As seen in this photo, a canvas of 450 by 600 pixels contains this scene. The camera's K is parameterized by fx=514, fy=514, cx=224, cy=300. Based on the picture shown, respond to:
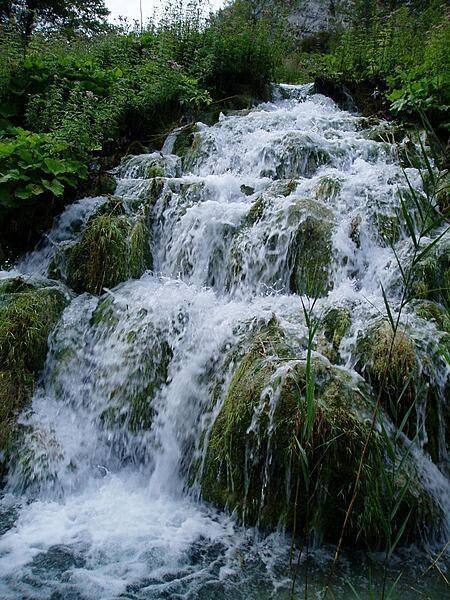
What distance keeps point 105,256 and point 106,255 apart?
0.02m

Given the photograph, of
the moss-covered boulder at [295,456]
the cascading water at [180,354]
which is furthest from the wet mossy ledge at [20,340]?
the moss-covered boulder at [295,456]

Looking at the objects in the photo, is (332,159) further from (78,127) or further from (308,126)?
(78,127)

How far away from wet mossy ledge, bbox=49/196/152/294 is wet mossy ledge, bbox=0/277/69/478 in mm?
448

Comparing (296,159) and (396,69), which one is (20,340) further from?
(396,69)

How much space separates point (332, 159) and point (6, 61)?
16.2 feet

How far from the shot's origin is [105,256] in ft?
19.1

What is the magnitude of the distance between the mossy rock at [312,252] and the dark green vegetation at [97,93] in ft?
9.58

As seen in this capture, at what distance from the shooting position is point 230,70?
9.65m

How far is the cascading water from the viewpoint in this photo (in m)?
3.30

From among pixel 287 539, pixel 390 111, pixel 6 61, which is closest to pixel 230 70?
pixel 390 111

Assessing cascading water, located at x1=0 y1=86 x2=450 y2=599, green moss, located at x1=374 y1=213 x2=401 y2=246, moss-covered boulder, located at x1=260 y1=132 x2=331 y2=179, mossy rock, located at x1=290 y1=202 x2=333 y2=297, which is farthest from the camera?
moss-covered boulder, located at x1=260 y1=132 x2=331 y2=179

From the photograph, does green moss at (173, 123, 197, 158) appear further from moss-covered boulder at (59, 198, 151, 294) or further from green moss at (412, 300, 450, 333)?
green moss at (412, 300, 450, 333)

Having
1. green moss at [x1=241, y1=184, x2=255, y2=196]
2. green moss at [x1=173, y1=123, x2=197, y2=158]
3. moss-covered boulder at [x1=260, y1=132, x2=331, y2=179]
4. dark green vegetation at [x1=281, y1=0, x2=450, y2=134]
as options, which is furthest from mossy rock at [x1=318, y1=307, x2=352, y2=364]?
green moss at [x1=173, y1=123, x2=197, y2=158]

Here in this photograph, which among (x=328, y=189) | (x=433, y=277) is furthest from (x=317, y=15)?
(x=433, y=277)
